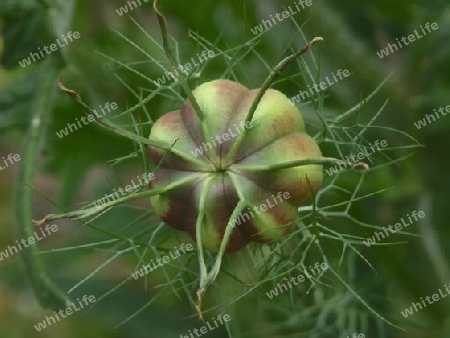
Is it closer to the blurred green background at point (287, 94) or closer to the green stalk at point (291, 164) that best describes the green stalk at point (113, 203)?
the green stalk at point (291, 164)

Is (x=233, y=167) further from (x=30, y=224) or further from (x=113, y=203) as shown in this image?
(x=30, y=224)

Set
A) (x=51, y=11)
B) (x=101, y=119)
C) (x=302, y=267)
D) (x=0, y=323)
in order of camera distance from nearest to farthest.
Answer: (x=101, y=119), (x=302, y=267), (x=51, y=11), (x=0, y=323)

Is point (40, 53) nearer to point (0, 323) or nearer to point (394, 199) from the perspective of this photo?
point (394, 199)

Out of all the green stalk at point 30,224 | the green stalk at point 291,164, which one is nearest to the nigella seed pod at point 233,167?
the green stalk at point 291,164

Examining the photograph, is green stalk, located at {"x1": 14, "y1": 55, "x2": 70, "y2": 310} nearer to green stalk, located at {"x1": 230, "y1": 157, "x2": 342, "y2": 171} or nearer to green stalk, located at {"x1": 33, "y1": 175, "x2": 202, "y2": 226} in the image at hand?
green stalk, located at {"x1": 33, "y1": 175, "x2": 202, "y2": 226}

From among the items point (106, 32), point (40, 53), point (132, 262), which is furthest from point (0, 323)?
point (40, 53)

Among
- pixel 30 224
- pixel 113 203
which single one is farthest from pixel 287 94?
pixel 113 203
